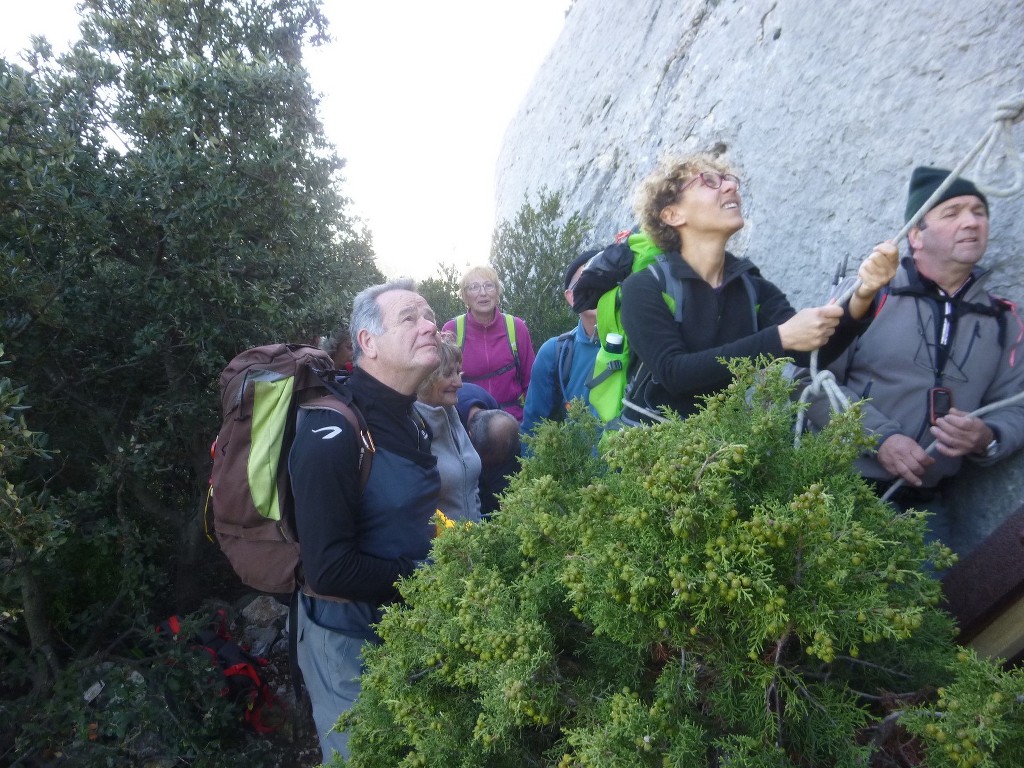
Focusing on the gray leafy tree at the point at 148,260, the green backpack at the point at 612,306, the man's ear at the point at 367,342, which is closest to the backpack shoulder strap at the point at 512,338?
the gray leafy tree at the point at 148,260

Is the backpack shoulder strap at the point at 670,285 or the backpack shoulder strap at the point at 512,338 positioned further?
the backpack shoulder strap at the point at 512,338

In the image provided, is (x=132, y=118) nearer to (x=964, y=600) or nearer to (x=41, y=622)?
(x=41, y=622)

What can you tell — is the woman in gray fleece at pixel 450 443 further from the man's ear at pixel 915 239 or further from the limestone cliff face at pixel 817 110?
the limestone cliff face at pixel 817 110

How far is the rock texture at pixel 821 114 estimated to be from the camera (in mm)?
3070

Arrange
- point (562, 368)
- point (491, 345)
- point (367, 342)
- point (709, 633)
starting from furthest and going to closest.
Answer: point (491, 345) → point (562, 368) → point (367, 342) → point (709, 633)

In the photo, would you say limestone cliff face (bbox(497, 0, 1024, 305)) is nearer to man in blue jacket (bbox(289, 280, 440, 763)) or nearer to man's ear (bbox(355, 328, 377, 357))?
man in blue jacket (bbox(289, 280, 440, 763))

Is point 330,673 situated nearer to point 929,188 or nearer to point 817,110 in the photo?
point 929,188

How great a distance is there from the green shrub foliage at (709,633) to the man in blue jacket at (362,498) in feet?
2.68

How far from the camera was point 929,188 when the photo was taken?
8.08ft

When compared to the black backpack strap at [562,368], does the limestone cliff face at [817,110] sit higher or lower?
higher

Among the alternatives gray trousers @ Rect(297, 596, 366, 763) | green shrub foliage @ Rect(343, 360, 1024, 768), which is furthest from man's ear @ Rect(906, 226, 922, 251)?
gray trousers @ Rect(297, 596, 366, 763)

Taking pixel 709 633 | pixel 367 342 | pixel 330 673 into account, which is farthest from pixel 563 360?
pixel 709 633

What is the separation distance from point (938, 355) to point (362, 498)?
2288 mm

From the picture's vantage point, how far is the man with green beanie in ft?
7.57
